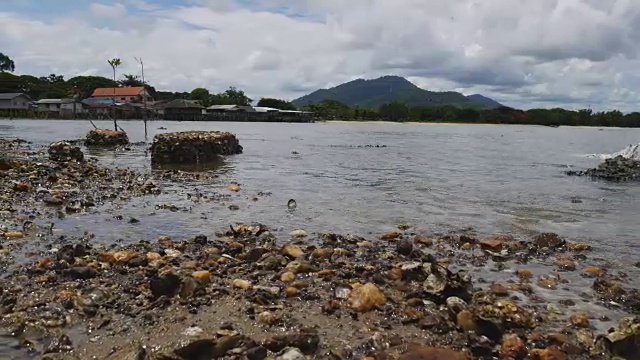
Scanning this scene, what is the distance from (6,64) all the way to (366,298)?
9057 inches

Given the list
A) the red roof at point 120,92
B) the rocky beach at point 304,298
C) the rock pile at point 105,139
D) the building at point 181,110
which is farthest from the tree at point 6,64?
the rocky beach at point 304,298

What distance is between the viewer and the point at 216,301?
22.0 ft

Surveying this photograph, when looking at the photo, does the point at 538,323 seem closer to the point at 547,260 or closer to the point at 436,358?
the point at 436,358

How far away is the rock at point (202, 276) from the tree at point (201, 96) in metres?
179

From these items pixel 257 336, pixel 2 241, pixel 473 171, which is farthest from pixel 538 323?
pixel 473 171

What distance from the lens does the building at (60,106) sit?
134 metres

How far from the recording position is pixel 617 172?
90.9 ft

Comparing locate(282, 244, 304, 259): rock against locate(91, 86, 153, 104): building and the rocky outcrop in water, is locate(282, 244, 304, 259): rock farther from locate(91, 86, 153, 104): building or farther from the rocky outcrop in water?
locate(91, 86, 153, 104): building

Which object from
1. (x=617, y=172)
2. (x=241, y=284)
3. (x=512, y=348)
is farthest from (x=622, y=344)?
(x=617, y=172)

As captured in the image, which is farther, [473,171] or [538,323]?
[473,171]

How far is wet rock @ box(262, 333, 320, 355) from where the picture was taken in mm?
5414

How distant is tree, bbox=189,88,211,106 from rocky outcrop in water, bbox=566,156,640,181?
16273cm

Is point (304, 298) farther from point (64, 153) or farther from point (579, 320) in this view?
point (64, 153)

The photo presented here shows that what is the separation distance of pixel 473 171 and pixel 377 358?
2597 centimetres
